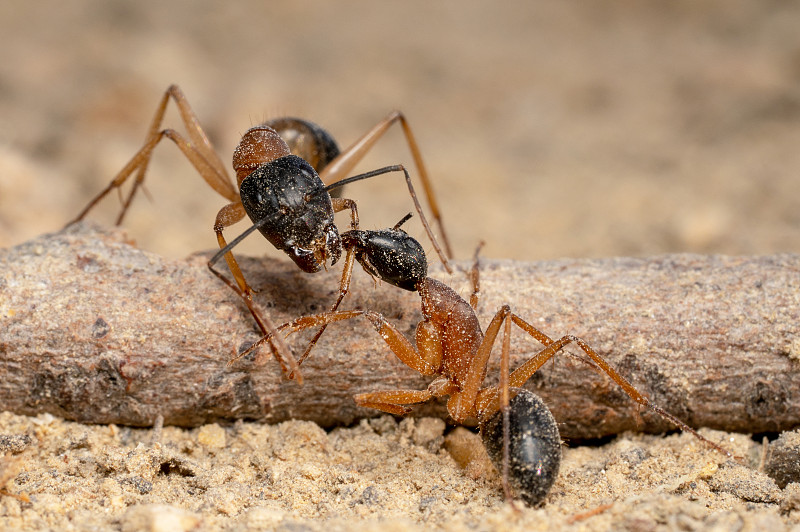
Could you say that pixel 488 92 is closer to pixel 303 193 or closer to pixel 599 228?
pixel 599 228

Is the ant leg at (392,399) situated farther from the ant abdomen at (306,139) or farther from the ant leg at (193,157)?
the ant abdomen at (306,139)

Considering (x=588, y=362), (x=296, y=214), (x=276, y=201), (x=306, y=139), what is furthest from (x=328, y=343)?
(x=306, y=139)

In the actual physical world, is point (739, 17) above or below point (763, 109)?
above

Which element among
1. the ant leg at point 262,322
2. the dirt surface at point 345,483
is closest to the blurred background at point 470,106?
the ant leg at point 262,322

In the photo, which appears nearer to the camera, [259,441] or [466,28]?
[259,441]

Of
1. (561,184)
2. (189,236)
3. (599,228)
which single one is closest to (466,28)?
(561,184)

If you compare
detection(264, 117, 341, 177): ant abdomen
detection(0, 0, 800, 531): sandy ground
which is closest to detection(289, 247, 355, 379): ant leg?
detection(0, 0, 800, 531): sandy ground
